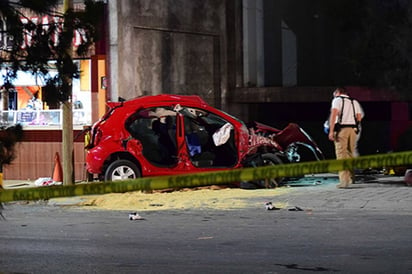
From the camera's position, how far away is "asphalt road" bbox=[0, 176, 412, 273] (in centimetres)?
926

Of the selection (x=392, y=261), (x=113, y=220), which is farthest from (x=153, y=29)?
(x=392, y=261)

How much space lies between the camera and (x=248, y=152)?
55.2 ft

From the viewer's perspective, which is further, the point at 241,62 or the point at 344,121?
the point at 241,62

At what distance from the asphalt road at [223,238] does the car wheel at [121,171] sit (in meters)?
1.66

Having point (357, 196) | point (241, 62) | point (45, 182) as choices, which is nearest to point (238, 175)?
point (357, 196)

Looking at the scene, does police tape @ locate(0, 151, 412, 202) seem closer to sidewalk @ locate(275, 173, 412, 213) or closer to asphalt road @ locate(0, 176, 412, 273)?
asphalt road @ locate(0, 176, 412, 273)

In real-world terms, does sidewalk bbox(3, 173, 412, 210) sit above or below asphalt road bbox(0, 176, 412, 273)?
above

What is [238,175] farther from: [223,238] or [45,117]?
[45,117]

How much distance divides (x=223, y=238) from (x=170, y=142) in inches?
240

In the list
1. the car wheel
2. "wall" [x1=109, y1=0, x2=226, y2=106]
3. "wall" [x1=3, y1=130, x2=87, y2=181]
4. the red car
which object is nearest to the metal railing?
"wall" [x1=3, y1=130, x2=87, y2=181]

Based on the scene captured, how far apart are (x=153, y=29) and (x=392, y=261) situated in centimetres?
1195

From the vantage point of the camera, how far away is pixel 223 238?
11.1m

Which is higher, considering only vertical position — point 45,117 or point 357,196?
point 45,117

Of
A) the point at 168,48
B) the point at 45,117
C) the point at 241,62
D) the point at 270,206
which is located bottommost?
the point at 270,206
